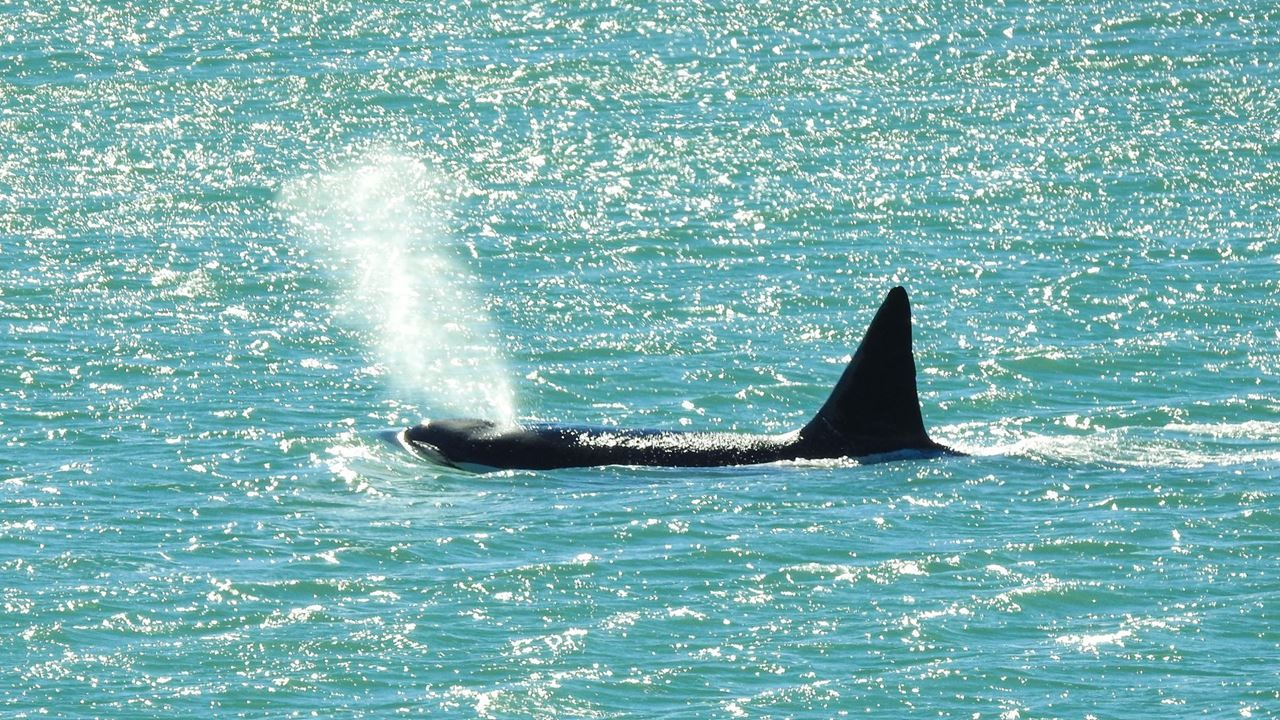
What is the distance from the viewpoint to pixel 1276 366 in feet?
80.9

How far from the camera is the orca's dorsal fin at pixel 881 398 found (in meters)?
21.4

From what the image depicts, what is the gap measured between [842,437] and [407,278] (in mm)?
10400

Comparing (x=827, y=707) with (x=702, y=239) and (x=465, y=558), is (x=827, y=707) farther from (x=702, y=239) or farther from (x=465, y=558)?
(x=702, y=239)

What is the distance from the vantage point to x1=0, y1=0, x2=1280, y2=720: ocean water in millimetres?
15391

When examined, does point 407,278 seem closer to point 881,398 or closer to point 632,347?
point 632,347

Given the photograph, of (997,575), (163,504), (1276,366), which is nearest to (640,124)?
(1276,366)

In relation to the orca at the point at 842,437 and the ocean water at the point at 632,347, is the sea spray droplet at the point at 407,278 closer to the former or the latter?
the ocean water at the point at 632,347

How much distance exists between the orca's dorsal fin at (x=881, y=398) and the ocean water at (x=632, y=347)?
633 mm

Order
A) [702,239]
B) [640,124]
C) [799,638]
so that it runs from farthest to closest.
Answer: [640,124], [702,239], [799,638]

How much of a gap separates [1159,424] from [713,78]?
68.6ft

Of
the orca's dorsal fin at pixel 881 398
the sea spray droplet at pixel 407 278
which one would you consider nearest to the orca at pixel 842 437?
the orca's dorsal fin at pixel 881 398

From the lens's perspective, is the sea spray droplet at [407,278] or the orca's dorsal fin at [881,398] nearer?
the orca's dorsal fin at [881,398]

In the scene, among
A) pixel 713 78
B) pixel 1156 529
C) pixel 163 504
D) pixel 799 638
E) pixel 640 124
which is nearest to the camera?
pixel 799 638

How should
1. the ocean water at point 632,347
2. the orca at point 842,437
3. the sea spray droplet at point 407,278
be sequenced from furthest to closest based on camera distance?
the sea spray droplet at point 407,278, the orca at point 842,437, the ocean water at point 632,347
